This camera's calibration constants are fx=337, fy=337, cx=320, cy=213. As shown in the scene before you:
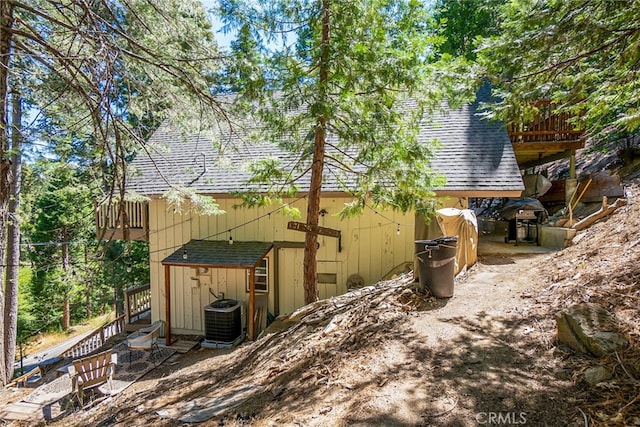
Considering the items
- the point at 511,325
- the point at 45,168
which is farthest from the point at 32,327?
the point at 511,325

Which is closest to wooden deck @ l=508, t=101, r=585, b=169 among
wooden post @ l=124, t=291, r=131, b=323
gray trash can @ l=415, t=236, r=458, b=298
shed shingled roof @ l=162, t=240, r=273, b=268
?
gray trash can @ l=415, t=236, r=458, b=298

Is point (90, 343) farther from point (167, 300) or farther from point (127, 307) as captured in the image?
point (167, 300)

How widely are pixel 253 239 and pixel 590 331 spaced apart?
7.10m

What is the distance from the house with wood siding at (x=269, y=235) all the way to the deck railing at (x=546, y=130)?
969mm

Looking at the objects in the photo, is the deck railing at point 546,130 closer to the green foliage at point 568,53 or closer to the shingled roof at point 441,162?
the shingled roof at point 441,162

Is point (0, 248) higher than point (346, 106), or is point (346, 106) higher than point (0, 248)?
point (346, 106)

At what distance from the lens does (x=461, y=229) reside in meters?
6.18

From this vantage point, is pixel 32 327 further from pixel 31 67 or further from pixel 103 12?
pixel 103 12

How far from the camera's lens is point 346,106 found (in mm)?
5148

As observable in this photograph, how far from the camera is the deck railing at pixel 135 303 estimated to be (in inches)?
416

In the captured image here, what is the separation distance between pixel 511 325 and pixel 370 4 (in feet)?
15.6

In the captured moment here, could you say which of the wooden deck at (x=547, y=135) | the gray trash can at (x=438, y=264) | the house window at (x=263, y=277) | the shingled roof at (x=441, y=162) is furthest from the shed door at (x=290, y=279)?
the wooden deck at (x=547, y=135)

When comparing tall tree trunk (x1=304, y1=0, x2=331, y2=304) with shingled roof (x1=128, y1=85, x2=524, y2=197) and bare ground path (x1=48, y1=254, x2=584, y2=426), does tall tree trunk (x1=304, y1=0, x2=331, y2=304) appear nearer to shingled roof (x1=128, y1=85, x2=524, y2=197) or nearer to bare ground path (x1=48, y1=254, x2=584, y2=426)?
bare ground path (x1=48, y1=254, x2=584, y2=426)

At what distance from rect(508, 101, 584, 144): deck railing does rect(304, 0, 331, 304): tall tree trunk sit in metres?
6.36
